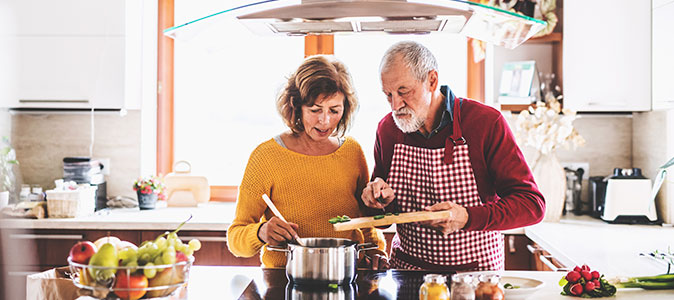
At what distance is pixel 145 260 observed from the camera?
139 centimetres

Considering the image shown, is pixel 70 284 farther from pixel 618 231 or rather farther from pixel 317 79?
pixel 618 231

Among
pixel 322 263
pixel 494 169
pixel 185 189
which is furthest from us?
pixel 185 189

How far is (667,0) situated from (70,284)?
275 cm

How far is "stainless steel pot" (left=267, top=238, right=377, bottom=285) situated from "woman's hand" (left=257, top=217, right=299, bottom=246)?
12 cm

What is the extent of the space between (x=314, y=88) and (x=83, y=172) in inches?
75.7

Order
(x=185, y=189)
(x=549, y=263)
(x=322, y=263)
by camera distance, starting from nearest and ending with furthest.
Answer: (x=322, y=263), (x=549, y=263), (x=185, y=189)

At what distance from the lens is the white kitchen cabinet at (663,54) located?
2852mm

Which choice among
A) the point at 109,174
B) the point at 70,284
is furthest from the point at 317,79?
the point at 109,174

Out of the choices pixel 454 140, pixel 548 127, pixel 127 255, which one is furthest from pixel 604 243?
pixel 127 255

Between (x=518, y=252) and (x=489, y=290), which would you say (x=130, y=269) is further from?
(x=518, y=252)

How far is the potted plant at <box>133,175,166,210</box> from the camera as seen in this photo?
11.3 feet

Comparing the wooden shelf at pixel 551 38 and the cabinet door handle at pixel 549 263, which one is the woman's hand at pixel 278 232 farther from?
the wooden shelf at pixel 551 38

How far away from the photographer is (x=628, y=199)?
3.15 m

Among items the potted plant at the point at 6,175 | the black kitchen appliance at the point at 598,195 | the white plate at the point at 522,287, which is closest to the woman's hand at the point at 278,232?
the white plate at the point at 522,287
